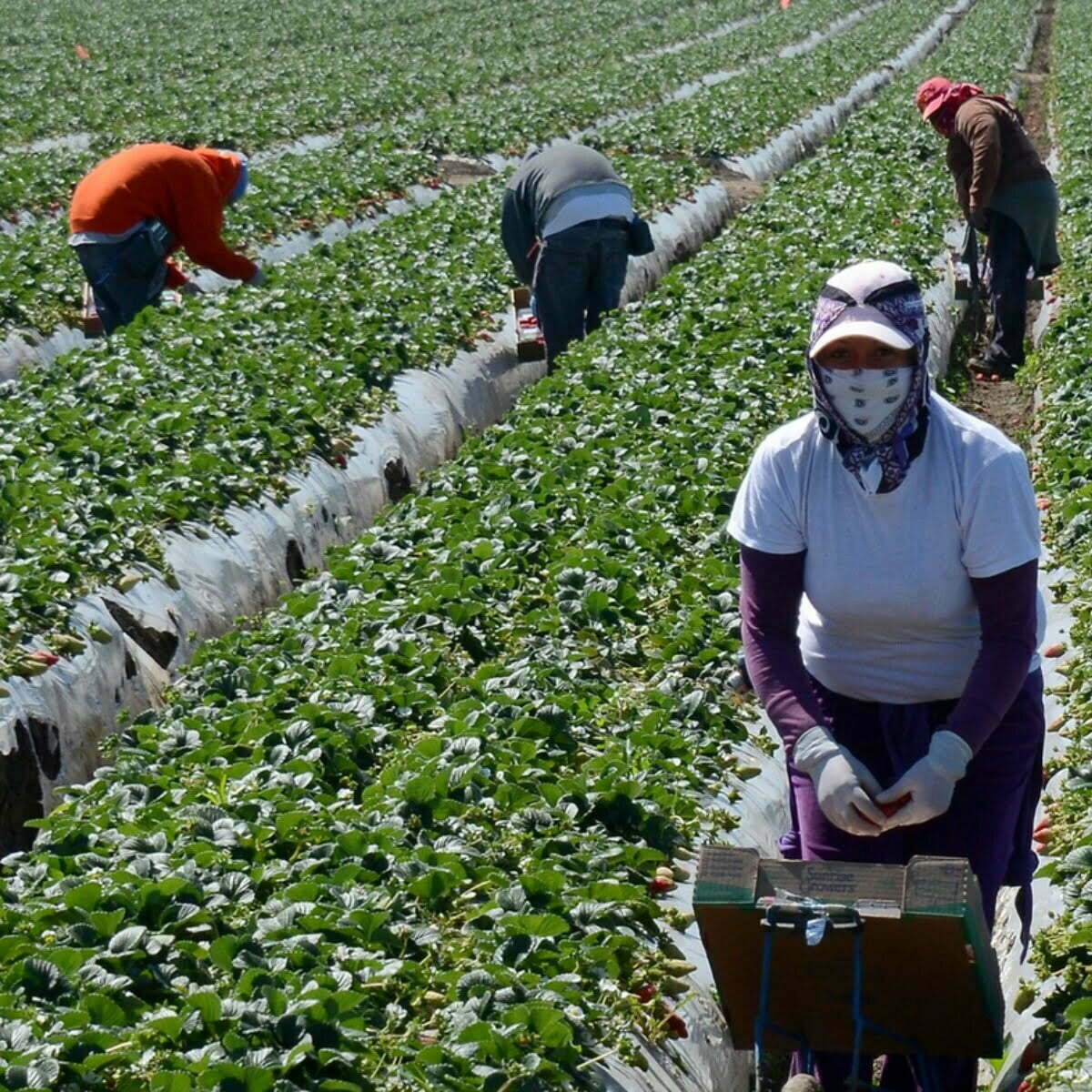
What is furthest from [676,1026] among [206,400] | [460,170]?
[460,170]

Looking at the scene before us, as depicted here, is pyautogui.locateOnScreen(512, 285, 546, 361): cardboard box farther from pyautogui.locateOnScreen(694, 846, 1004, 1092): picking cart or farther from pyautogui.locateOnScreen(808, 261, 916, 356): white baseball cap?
pyautogui.locateOnScreen(694, 846, 1004, 1092): picking cart

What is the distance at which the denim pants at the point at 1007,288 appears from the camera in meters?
10.7

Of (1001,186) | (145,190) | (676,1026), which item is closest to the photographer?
(676,1026)

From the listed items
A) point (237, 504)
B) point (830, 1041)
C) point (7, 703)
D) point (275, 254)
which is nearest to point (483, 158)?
point (275, 254)

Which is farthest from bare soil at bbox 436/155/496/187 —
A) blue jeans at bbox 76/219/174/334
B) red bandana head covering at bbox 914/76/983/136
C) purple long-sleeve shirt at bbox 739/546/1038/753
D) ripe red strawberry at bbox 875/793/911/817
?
ripe red strawberry at bbox 875/793/911/817

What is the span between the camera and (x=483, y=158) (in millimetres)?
18594

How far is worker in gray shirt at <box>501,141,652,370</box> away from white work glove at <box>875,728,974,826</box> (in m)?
6.80

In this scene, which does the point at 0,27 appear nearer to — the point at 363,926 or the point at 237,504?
the point at 237,504

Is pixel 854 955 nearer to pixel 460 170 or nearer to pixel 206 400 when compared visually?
pixel 206 400

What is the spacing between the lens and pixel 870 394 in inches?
128

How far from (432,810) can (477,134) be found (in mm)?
15478

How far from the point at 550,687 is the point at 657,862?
100 centimetres

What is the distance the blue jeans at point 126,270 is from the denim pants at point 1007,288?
4.98m

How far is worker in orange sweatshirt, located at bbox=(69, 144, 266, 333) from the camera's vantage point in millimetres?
9883
